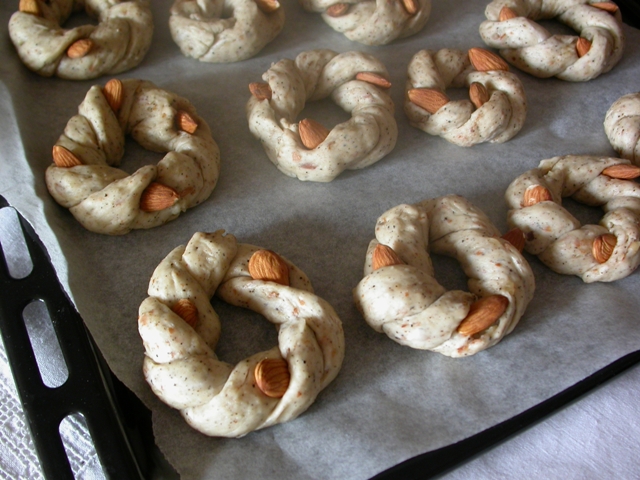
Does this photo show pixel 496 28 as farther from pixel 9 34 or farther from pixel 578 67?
pixel 9 34

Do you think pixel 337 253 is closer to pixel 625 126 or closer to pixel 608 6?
pixel 625 126

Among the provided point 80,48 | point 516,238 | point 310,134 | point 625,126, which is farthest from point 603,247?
point 80,48

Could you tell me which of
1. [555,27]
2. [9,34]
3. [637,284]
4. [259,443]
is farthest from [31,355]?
[555,27]

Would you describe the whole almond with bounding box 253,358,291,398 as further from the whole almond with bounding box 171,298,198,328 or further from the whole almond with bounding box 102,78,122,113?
the whole almond with bounding box 102,78,122,113

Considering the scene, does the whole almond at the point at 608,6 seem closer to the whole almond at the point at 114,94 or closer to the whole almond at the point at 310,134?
the whole almond at the point at 310,134

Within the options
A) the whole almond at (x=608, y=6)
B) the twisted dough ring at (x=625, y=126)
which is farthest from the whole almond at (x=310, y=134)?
the whole almond at (x=608, y=6)
